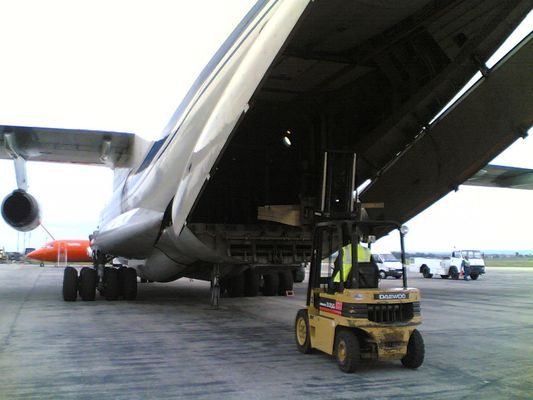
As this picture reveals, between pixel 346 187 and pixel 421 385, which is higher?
pixel 346 187

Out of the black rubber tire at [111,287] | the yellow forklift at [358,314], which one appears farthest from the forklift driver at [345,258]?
the black rubber tire at [111,287]

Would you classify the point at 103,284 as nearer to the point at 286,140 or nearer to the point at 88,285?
the point at 88,285

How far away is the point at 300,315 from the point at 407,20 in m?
4.25

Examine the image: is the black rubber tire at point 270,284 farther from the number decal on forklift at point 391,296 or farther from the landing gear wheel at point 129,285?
the number decal on forklift at point 391,296

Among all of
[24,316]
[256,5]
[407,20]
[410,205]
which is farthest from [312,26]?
[24,316]

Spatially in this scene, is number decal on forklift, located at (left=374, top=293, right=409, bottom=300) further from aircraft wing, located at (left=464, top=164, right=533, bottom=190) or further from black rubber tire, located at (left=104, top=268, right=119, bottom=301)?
aircraft wing, located at (left=464, top=164, right=533, bottom=190)

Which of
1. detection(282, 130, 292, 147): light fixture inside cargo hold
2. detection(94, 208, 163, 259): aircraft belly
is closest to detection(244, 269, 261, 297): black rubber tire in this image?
detection(94, 208, 163, 259): aircraft belly

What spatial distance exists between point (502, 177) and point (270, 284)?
1154cm

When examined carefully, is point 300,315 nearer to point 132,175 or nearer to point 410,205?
point 410,205

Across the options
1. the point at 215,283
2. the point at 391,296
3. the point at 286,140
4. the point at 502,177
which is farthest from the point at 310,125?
the point at 502,177

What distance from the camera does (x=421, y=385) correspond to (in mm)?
5133

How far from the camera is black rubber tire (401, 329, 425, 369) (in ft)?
18.9

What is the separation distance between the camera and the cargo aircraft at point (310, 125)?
6.79 m

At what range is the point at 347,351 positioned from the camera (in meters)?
5.55
